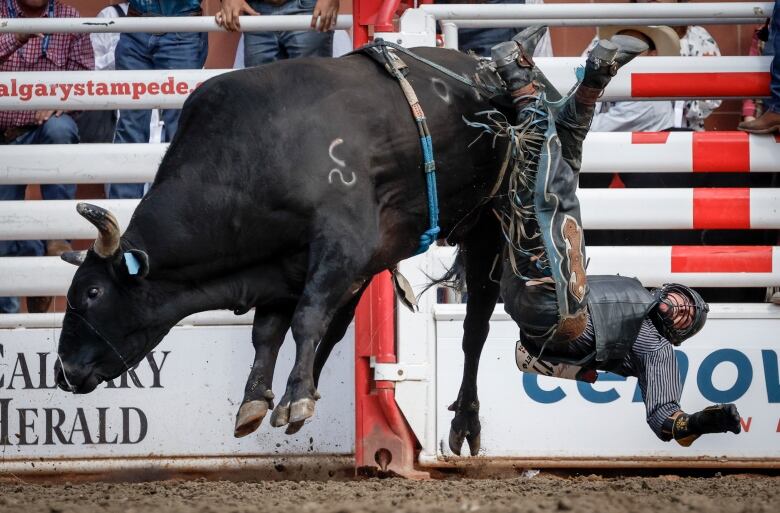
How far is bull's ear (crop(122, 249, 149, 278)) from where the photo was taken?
172 inches

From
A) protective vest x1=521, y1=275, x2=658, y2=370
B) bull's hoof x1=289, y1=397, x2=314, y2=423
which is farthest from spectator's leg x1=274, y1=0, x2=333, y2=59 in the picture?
bull's hoof x1=289, y1=397, x2=314, y2=423

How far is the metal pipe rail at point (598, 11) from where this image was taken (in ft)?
19.4

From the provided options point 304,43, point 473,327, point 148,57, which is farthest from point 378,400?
point 148,57

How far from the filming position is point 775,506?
4105mm

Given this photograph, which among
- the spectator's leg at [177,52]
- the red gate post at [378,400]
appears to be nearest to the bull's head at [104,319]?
the red gate post at [378,400]

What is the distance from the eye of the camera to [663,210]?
19.9 ft

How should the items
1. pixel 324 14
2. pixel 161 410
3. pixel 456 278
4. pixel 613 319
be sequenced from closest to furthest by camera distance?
pixel 613 319 → pixel 456 278 → pixel 324 14 → pixel 161 410

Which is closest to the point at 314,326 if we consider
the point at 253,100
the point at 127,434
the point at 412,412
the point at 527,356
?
the point at 253,100

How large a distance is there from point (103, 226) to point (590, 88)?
6.35 ft

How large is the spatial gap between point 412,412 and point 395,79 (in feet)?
6.04

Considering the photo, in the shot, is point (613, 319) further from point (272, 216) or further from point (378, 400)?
point (272, 216)

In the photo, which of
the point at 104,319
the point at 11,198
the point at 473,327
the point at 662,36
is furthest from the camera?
the point at 11,198

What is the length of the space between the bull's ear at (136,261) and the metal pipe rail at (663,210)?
1719 millimetres

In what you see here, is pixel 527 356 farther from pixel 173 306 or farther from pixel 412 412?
pixel 173 306
